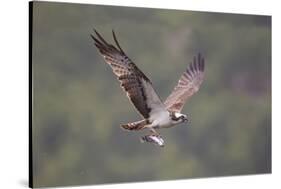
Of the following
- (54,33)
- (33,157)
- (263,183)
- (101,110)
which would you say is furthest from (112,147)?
(263,183)

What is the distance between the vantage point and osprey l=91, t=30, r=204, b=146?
434cm

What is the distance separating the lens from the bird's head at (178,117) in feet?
14.9

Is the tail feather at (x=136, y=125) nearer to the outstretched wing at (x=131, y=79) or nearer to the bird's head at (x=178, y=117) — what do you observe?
the outstretched wing at (x=131, y=79)

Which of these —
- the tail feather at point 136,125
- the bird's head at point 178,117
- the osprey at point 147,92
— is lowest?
the tail feather at point 136,125

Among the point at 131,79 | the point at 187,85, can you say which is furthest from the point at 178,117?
the point at 131,79

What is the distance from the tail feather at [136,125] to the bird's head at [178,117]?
22 cm

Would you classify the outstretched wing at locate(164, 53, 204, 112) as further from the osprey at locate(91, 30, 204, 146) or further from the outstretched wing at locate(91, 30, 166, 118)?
the outstretched wing at locate(91, 30, 166, 118)

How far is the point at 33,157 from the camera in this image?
13.5 feet

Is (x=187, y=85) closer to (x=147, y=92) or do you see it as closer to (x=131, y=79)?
(x=147, y=92)

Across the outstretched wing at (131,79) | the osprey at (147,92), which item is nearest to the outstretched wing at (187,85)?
the osprey at (147,92)

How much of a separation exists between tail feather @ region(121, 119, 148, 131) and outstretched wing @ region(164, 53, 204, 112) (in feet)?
0.68

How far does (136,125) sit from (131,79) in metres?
0.32

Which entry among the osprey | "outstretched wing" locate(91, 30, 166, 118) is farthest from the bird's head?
"outstretched wing" locate(91, 30, 166, 118)

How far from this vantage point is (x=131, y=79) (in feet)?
14.3
